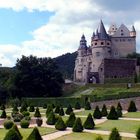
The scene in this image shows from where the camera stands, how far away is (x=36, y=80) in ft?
249

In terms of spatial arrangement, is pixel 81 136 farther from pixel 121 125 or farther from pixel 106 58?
pixel 106 58

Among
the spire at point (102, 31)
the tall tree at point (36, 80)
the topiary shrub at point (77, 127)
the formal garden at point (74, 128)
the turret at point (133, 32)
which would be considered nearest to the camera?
the formal garden at point (74, 128)

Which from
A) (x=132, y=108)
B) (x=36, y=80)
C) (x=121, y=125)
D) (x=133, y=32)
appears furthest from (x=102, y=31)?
(x=121, y=125)

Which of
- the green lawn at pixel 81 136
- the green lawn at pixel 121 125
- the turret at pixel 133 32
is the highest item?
the turret at pixel 133 32

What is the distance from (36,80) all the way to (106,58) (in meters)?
15.1

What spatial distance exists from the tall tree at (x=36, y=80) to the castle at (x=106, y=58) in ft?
30.0

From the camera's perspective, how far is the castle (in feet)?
264

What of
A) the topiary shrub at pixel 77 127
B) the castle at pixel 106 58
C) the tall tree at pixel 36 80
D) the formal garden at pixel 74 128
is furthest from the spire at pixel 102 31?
the topiary shrub at pixel 77 127

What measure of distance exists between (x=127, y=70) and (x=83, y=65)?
14454 mm

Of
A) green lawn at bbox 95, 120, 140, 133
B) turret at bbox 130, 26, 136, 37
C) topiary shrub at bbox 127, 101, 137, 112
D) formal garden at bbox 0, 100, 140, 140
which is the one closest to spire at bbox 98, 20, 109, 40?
turret at bbox 130, 26, 136, 37

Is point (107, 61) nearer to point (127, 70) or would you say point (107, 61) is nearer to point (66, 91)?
point (127, 70)

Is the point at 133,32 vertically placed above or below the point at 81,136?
above

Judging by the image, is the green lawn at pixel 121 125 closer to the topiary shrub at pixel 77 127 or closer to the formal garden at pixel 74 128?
the formal garden at pixel 74 128

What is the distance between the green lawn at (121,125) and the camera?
1350 inches
